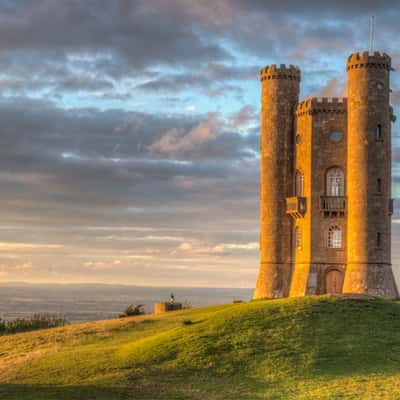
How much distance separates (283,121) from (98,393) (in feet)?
123

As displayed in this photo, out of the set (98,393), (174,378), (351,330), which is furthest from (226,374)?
(351,330)

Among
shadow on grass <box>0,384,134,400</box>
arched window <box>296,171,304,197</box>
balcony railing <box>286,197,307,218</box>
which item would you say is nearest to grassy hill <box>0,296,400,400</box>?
shadow on grass <box>0,384,134,400</box>

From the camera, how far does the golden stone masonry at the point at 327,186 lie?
2200 inches

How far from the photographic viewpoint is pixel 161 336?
37.9m

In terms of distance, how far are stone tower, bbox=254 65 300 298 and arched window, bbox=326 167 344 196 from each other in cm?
382

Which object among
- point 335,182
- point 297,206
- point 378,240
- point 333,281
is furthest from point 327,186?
point 333,281

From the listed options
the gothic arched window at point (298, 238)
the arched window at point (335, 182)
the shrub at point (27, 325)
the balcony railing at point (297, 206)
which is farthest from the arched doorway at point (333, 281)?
the shrub at point (27, 325)

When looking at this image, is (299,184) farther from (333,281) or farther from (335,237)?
(333,281)

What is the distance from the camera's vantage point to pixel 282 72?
6244 centimetres

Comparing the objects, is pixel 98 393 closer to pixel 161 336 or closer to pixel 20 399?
pixel 20 399

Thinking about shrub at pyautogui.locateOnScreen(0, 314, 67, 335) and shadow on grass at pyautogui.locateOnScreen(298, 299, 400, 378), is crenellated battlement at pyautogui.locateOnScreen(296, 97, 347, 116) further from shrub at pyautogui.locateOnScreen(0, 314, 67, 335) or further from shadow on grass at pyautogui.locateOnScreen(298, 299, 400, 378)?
shrub at pyautogui.locateOnScreen(0, 314, 67, 335)

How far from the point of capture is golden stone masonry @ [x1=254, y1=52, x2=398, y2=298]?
55.9 m

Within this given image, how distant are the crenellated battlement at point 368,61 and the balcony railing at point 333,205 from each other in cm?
965

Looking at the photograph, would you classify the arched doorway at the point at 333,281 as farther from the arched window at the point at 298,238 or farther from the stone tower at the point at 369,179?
the arched window at the point at 298,238
